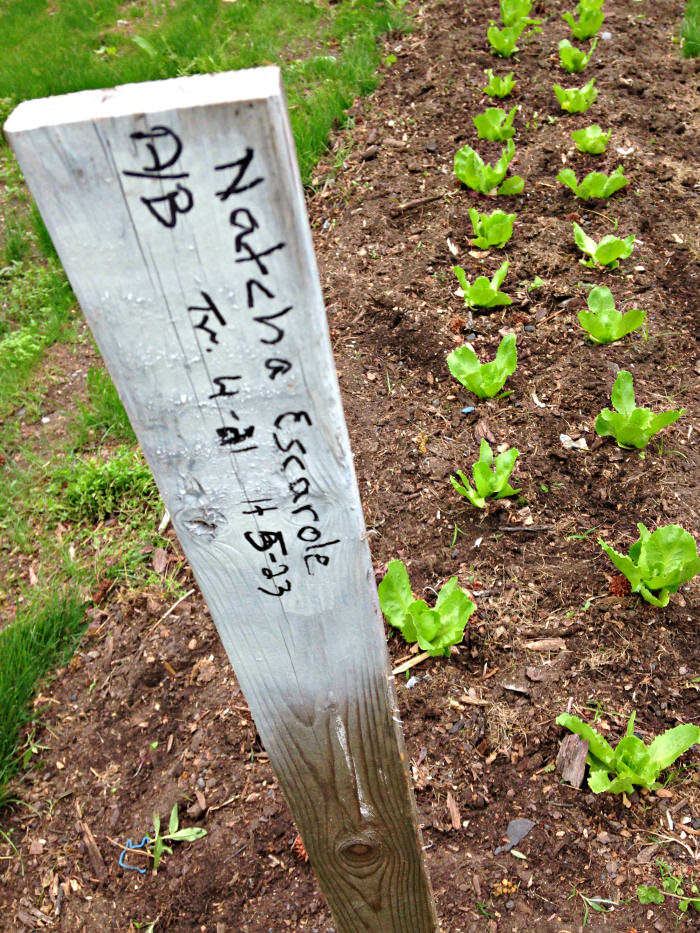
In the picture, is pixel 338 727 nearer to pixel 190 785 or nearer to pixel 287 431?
pixel 287 431

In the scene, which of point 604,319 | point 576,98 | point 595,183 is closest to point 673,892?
point 604,319

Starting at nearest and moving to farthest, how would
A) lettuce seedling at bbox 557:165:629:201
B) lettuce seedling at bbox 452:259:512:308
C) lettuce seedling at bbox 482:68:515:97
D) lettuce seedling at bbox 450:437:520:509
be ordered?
lettuce seedling at bbox 450:437:520:509 < lettuce seedling at bbox 452:259:512:308 < lettuce seedling at bbox 557:165:629:201 < lettuce seedling at bbox 482:68:515:97

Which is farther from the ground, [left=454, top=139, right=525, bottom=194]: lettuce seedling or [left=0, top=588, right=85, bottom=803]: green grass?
[left=454, top=139, right=525, bottom=194]: lettuce seedling

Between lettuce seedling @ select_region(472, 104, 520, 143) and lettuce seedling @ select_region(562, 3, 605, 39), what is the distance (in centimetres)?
102

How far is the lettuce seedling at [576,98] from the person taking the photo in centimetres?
406

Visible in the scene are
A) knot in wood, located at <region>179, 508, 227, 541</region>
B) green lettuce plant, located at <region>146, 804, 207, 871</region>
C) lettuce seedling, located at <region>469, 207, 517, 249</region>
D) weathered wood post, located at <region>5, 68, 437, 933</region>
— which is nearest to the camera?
weathered wood post, located at <region>5, 68, 437, 933</region>

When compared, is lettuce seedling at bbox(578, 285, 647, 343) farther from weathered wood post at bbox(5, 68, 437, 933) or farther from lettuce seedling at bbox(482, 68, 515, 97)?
weathered wood post at bbox(5, 68, 437, 933)

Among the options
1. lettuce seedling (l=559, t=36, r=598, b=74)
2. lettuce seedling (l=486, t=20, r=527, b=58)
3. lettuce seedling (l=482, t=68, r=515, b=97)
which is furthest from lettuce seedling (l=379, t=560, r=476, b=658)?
lettuce seedling (l=486, t=20, r=527, b=58)

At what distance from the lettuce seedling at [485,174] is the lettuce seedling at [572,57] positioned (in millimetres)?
1120

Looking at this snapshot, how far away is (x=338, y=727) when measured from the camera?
1.24 meters

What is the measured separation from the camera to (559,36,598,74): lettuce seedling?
4.37m

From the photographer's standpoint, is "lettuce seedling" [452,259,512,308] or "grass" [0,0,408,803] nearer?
"grass" [0,0,408,803]

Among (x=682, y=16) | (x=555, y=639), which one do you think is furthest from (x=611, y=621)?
(x=682, y=16)

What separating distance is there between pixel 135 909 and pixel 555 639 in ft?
4.49
